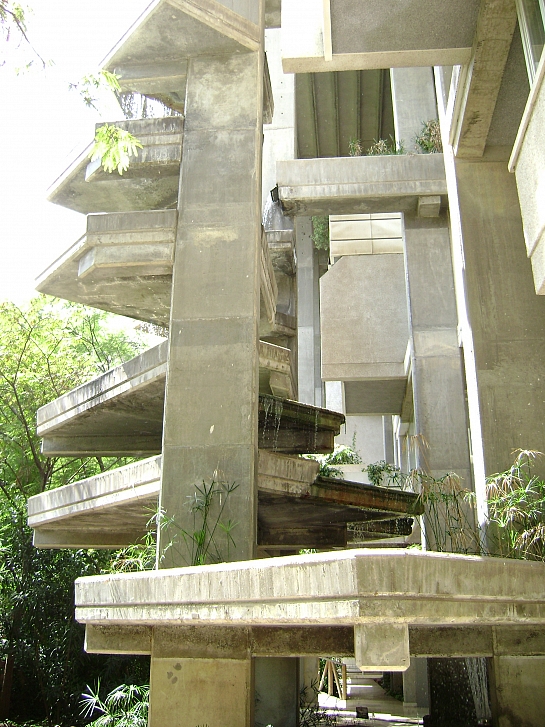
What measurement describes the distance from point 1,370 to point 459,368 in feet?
28.0

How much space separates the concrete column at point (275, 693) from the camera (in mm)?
7336

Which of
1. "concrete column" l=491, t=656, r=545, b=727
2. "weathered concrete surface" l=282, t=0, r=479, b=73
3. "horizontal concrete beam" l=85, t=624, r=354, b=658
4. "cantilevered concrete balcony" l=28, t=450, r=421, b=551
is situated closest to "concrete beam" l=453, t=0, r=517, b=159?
"weathered concrete surface" l=282, t=0, r=479, b=73

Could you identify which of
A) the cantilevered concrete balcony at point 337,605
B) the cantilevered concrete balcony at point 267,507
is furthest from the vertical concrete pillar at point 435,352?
the cantilevered concrete balcony at point 337,605

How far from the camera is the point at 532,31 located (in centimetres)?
631

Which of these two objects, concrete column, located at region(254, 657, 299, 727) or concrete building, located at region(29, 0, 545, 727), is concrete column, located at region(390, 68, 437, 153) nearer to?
concrete building, located at region(29, 0, 545, 727)

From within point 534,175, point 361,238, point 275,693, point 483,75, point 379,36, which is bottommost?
point 275,693

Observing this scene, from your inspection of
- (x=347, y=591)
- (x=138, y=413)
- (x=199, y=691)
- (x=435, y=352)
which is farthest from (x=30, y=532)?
(x=347, y=591)

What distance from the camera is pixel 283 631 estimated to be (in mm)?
5680

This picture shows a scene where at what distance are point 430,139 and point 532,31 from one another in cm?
639

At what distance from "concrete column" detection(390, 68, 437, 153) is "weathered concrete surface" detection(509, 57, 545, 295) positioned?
24.5 ft

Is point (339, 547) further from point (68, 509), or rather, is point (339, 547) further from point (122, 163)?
point (122, 163)

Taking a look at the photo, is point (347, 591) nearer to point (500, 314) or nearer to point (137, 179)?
point (500, 314)

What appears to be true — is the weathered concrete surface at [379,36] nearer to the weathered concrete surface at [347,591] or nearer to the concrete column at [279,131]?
the concrete column at [279,131]

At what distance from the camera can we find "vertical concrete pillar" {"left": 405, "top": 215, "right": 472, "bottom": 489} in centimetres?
1162
